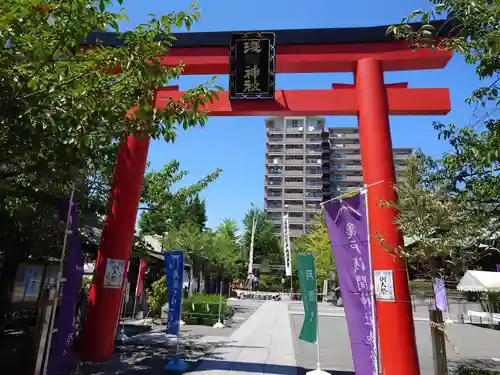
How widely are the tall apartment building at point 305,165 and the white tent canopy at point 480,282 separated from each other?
56.1 metres

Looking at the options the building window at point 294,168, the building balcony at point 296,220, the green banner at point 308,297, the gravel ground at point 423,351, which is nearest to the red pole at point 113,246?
the green banner at point 308,297

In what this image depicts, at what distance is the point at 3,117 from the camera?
434 cm

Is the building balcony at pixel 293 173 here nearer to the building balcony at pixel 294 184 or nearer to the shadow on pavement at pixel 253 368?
the building balcony at pixel 294 184

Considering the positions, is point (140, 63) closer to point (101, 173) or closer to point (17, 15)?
point (17, 15)

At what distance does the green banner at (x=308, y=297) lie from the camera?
7612mm

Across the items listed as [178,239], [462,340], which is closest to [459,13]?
[462,340]

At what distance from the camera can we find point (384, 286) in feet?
22.5

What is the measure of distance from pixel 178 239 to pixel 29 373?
59.4 ft

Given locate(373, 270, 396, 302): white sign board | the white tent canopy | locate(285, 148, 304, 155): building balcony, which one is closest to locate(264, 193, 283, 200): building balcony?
locate(285, 148, 304, 155): building balcony

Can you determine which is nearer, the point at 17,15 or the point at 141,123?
the point at 17,15

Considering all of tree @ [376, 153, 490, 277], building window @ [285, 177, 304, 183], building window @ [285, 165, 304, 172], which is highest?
building window @ [285, 165, 304, 172]

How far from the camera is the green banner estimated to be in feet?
25.0

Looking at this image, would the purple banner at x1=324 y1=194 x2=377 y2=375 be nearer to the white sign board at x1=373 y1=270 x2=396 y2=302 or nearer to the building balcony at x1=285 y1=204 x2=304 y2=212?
the white sign board at x1=373 y1=270 x2=396 y2=302

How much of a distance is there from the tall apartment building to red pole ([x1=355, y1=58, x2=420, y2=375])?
6880 centimetres
